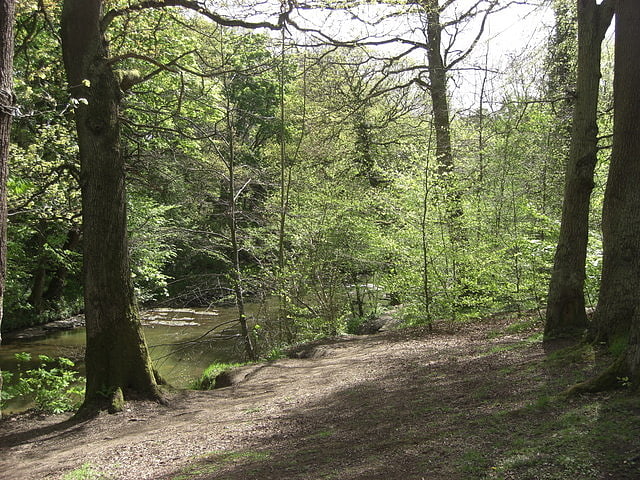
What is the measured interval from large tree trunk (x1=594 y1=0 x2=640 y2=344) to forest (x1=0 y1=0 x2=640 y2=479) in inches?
0.8

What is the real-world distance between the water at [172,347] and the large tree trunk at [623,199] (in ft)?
27.3

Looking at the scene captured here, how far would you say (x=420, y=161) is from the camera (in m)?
9.81

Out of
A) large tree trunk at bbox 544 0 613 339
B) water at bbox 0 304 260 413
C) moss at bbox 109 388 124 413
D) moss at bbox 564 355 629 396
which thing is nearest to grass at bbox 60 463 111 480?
moss at bbox 109 388 124 413

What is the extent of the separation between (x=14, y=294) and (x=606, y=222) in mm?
17285

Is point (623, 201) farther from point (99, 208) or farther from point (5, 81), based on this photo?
point (99, 208)

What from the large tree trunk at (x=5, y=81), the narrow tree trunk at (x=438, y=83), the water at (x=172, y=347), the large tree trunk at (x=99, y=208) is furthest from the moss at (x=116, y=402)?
the narrow tree trunk at (x=438, y=83)

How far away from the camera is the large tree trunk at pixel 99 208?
6809 mm

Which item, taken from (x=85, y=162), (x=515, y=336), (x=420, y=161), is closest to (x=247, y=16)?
(x=85, y=162)

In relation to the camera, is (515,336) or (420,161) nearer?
(515,336)

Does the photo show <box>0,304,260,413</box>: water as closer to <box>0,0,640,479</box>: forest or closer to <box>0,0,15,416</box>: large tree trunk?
<box>0,0,640,479</box>: forest

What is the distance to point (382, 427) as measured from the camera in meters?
4.45

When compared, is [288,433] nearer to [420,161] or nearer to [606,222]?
[606,222]

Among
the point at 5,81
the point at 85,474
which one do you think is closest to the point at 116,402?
the point at 85,474

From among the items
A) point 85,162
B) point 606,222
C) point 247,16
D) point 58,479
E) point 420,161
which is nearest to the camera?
point 58,479
